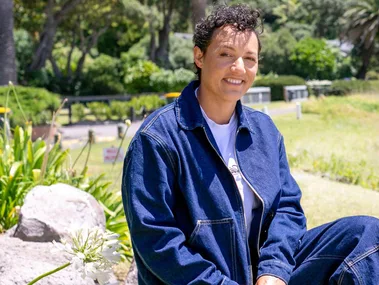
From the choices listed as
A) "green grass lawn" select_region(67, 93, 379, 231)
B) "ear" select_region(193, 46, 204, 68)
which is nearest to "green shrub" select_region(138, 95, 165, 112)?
"green grass lawn" select_region(67, 93, 379, 231)

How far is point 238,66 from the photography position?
262cm

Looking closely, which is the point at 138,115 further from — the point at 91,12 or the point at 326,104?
the point at 91,12

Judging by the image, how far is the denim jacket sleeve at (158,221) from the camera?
233 centimetres

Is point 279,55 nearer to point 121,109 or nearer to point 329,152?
point 121,109

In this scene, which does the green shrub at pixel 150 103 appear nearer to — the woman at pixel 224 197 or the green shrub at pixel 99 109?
the green shrub at pixel 99 109

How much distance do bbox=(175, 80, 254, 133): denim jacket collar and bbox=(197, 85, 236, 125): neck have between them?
0.16 feet

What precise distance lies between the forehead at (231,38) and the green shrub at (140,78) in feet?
91.9

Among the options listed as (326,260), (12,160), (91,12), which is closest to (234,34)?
(326,260)

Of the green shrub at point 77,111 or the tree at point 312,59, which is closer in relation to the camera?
the green shrub at point 77,111

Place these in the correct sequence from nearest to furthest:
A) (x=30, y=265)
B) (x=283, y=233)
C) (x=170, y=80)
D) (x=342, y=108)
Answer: (x=283, y=233)
(x=30, y=265)
(x=342, y=108)
(x=170, y=80)

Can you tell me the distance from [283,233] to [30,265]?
163 cm

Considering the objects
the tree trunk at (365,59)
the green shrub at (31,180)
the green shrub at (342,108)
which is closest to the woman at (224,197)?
the green shrub at (31,180)

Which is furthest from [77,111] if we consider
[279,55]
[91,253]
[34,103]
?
[279,55]

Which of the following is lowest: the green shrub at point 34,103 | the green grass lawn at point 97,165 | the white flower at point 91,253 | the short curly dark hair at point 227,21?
the green grass lawn at point 97,165
